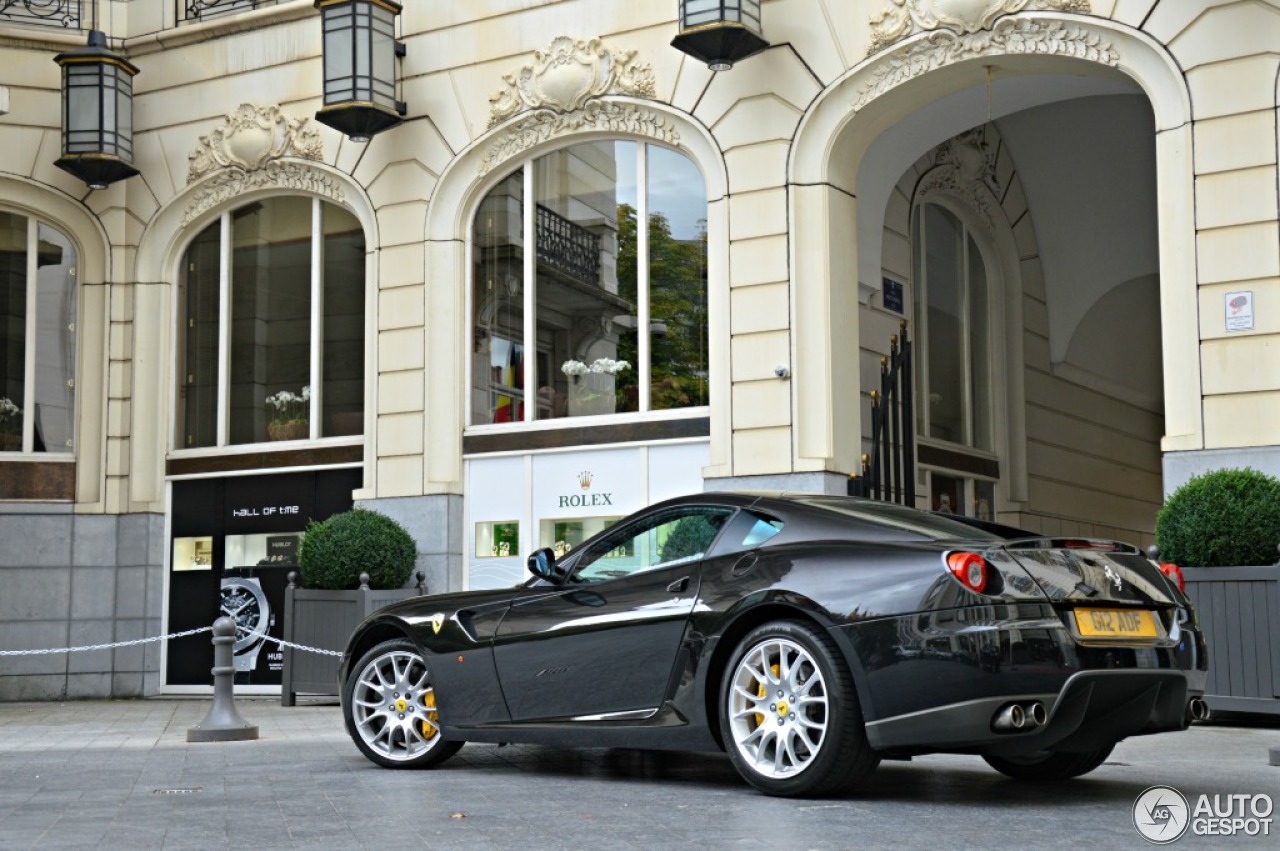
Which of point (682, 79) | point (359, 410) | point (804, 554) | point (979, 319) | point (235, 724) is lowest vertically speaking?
point (235, 724)

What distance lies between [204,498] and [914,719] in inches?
507

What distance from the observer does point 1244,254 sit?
39.6 feet

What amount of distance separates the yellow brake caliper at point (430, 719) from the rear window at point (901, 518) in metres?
2.31

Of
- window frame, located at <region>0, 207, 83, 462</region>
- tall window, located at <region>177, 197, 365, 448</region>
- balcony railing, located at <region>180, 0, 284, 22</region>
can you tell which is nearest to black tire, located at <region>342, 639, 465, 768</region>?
tall window, located at <region>177, 197, 365, 448</region>

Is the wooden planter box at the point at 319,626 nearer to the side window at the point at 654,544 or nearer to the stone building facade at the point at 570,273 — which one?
the stone building facade at the point at 570,273

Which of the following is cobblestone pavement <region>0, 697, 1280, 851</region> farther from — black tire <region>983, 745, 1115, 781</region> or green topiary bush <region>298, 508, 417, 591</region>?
green topiary bush <region>298, 508, 417, 591</region>

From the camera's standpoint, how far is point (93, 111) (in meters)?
17.2

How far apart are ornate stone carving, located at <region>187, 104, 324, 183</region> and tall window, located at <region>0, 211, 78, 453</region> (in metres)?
2.09

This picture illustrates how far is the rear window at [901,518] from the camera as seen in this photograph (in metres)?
6.73

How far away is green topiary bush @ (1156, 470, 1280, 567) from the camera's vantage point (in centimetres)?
1089

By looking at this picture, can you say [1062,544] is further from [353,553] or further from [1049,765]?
[353,553]

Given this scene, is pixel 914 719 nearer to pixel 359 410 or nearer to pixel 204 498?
pixel 359 410

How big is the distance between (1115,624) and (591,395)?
31.2ft

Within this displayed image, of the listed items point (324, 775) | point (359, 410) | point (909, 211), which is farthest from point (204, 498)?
point (324, 775)
